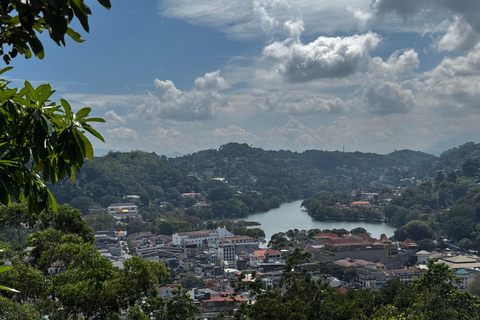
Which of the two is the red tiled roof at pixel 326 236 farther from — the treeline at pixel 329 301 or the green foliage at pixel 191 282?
the treeline at pixel 329 301

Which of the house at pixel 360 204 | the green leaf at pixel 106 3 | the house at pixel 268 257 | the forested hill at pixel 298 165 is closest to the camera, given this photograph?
the green leaf at pixel 106 3

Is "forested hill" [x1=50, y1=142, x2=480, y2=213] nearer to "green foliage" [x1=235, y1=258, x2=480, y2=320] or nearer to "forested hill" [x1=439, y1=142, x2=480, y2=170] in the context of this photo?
"forested hill" [x1=439, y1=142, x2=480, y2=170]

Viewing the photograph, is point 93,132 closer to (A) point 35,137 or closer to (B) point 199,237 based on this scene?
(A) point 35,137

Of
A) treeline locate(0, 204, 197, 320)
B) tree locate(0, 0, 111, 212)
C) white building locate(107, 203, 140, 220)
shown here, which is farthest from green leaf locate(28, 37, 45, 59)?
white building locate(107, 203, 140, 220)

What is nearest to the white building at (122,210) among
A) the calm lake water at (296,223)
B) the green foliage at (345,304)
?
the calm lake water at (296,223)

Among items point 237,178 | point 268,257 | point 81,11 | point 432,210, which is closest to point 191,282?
point 268,257

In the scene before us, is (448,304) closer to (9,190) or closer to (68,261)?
(68,261)
